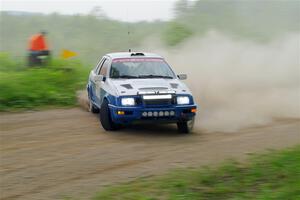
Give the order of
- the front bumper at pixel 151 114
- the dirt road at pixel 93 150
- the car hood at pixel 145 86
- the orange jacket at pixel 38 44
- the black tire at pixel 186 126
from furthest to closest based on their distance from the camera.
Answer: the orange jacket at pixel 38 44
the black tire at pixel 186 126
the car hood at pixel 145 86
the front bumper at pixel 151 114
the dirt road at pixel 93 150

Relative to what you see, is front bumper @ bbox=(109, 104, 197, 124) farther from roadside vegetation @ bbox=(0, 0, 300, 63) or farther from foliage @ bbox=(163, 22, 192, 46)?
foliage @ bbox=(163, 22, 192, 46)

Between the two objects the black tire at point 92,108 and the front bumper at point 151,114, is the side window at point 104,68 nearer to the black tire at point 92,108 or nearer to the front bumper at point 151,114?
the black tire at point 92,108

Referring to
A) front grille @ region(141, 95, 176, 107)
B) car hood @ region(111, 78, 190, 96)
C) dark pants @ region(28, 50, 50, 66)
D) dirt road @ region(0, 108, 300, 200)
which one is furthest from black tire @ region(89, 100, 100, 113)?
dark pants @ region(28, 50, 50, 66)

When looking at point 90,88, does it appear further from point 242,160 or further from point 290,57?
point 290,57

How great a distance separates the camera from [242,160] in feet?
24.0

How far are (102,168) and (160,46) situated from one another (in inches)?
632

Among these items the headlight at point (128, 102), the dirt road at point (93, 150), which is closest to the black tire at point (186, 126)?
the dirt road at point (93, 150)

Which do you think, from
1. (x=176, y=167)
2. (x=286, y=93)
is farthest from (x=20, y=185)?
(x=286, y=93)

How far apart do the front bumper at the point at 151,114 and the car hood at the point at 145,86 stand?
1.01 feet

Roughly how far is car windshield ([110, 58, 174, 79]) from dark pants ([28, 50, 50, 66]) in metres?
6.42

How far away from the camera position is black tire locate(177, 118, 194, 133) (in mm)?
9844

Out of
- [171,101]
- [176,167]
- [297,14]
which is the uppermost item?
[297,14]

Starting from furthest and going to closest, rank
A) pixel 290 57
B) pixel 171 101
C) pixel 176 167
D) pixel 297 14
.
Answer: pixel 297 14, pixel 290 57, pixel 171 101, pixel 176 167

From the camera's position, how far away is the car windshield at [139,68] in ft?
34.5
